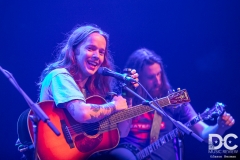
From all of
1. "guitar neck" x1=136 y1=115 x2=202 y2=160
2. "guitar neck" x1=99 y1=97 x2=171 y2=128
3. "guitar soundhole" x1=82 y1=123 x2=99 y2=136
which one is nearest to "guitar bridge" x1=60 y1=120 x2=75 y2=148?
"guitar soundhole" x1=82 y1=123 x2=99 y2=136

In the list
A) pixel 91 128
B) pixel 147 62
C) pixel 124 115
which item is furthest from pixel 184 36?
pixel 91 128

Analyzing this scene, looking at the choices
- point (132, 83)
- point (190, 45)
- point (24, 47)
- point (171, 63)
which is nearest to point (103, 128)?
point (132, 83)

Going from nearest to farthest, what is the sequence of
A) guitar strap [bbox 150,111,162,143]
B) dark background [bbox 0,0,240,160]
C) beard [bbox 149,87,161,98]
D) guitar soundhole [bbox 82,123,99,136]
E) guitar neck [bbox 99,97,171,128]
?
1. guitar soundhole [bbox 82,123,99,136]
2. guitar neck [bbox 99,97,171,128]
3. guitar strap [bbox 150,111,162,143]
4. beard [bbox 149,87,161,98]
5. dark background [bbox 0,0,240,160]

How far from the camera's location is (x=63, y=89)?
206cm

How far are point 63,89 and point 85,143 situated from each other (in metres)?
0.48

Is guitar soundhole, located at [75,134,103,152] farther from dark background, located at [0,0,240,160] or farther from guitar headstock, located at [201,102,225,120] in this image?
dark background, located at [0,0,240,160]

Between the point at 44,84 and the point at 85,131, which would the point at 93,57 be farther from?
the point at 85,131

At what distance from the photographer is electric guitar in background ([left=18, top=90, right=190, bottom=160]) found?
1972 mm

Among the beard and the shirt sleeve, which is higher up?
the beard

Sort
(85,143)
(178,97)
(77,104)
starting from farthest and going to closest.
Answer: (178,97) → (85,143) → (77,104)

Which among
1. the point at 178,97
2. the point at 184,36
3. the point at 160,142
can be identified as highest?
the point at 184,36

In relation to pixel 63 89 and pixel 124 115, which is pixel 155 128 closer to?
pixel 124 115

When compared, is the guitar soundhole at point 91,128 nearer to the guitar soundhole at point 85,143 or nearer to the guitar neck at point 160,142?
the guitar soundhole at point 85,143

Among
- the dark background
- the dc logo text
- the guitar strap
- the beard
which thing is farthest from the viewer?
the dark background
